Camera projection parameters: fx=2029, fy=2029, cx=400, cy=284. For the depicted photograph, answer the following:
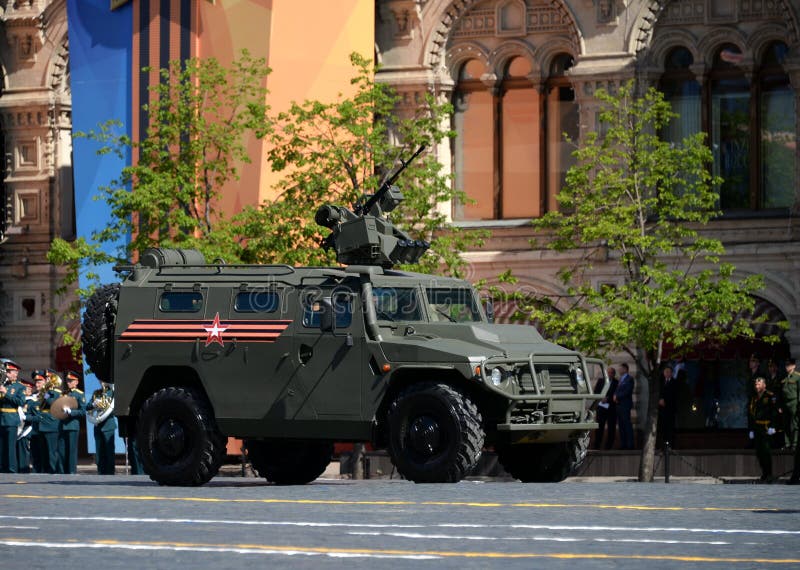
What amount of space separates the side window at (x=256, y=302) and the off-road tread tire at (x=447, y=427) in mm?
1785

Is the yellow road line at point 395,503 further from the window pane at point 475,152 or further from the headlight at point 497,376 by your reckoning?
the window pane at point 475,152

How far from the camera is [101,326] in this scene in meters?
21.6

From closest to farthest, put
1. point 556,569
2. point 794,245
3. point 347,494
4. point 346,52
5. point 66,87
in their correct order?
point 556,569
point 347,494
point 794,245
point 346,52
point 66,87

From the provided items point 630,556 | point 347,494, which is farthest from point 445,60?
point 630,556

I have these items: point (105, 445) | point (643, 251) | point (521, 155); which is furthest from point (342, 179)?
point (105, 445)

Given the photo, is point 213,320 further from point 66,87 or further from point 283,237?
point 66,87

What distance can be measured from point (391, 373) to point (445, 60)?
20.4 metres

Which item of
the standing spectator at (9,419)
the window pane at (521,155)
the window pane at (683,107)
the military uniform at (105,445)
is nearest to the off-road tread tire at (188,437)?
the military uniform at (105,445)

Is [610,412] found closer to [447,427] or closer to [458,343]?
[458,343]

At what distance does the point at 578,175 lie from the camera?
32719 millimetres

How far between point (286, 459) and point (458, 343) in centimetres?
334

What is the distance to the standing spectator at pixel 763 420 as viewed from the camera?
89.5 feet

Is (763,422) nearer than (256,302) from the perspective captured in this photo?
No

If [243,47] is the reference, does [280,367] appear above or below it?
below
